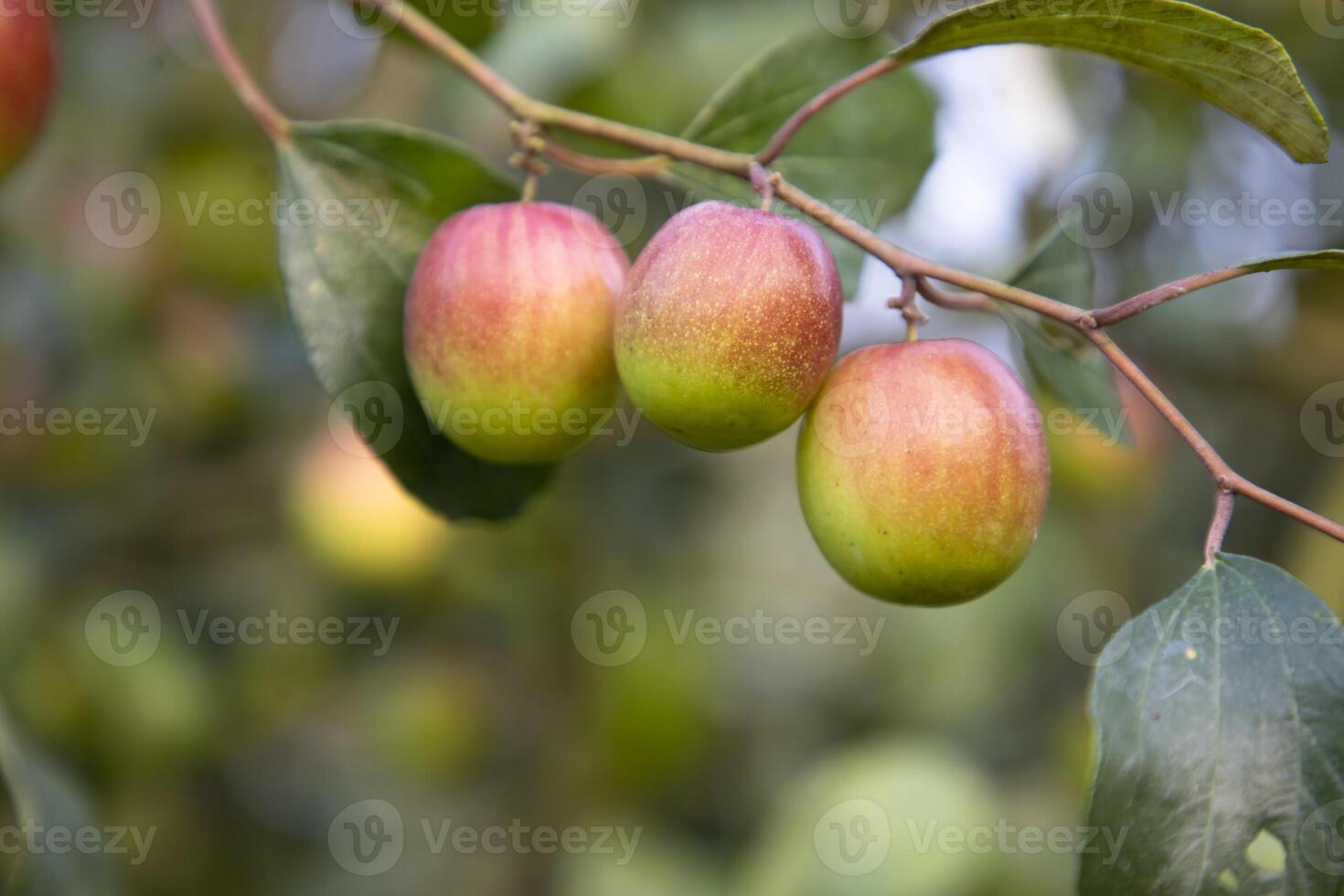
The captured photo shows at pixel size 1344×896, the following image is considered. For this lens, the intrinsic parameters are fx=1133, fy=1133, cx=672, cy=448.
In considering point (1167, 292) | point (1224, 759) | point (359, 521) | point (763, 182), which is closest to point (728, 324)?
point (763, 182)

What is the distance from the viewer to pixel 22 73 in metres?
0.98

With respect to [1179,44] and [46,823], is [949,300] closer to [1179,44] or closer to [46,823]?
[1179,44]

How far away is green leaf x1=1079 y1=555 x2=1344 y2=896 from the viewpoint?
66 centimetres

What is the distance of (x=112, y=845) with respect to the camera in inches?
65.3

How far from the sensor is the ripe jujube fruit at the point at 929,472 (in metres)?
0.72

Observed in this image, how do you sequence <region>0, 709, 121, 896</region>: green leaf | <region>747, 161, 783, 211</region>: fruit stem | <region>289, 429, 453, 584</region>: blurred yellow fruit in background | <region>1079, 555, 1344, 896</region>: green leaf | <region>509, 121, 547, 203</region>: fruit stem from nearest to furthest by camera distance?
1. <region>1079, 555, 1344, 896</region>: green leaf
2. <region>747, 161, 783, 211</region>: fruit stem
3. <region>509, 121, 547, 203</region>: fruit stem
4. <region>0, 709, 121, 896</region>: green leaf
5. <region>289, 429, 453, 584</region>: blurred yellow fruit in background

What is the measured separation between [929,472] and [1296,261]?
0.25m

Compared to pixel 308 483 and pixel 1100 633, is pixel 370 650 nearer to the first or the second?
pixel 308 483

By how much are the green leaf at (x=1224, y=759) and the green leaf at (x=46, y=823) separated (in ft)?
3.04

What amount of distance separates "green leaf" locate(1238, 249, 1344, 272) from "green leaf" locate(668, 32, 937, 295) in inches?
13.8

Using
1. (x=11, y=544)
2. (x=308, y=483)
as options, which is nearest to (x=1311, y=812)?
(x=308, y=483)

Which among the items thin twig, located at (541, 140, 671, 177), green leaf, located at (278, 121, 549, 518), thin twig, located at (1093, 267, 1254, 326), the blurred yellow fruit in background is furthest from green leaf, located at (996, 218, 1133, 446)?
the blurred yellow fruit in background

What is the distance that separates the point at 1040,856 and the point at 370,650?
1257 millimetres

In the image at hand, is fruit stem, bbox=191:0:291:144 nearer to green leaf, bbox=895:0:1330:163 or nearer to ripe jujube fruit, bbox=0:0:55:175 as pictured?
ripe jujube fruit, bbox=0:0:55:175
